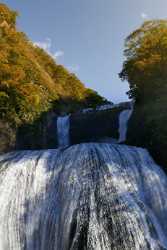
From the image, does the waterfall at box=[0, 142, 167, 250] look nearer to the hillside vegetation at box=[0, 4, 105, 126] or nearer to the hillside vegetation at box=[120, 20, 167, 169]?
the hillside vegetation at box=[120, 20, 167, 169]

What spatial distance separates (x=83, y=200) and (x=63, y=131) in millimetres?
10121

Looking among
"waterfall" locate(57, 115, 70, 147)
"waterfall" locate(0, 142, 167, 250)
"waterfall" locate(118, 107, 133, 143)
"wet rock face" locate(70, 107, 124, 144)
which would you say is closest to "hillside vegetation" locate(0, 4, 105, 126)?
"waterfall" locate(57, 115, 70, 147)

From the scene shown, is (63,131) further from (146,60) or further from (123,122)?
(146,60)

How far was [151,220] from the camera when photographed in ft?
40.0

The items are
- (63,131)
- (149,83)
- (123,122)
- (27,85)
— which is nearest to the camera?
(27,85)

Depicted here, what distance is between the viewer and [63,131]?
2219 centimetres

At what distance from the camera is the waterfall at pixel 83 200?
11.3m

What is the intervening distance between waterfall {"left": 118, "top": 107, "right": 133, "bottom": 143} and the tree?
1.07 metres

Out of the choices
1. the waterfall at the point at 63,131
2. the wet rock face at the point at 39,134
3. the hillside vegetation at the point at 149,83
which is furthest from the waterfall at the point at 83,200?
the waterfall at the point at 63,131

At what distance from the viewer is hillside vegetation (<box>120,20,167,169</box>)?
56.7ft

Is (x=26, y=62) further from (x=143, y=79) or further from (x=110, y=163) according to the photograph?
(x=110, y=163)

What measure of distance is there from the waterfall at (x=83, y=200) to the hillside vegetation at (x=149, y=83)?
2023 millimetres

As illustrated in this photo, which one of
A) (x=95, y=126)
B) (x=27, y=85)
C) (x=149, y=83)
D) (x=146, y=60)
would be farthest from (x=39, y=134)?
(x=146, y=60)

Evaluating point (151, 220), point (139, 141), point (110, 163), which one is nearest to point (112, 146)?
point (110, 163)
